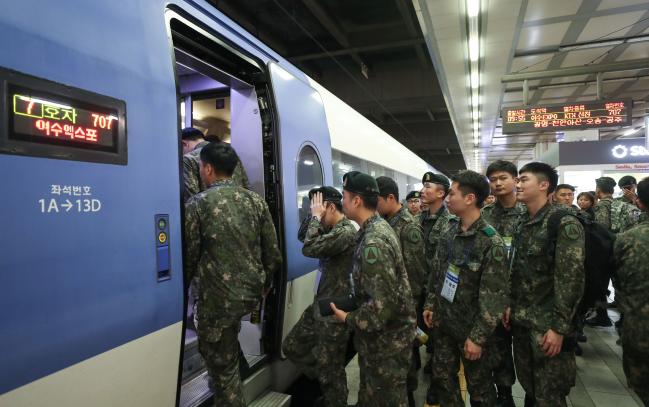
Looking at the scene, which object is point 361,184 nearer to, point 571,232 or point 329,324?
point 329,324

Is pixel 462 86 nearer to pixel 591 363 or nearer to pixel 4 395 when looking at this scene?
pixel 591 363

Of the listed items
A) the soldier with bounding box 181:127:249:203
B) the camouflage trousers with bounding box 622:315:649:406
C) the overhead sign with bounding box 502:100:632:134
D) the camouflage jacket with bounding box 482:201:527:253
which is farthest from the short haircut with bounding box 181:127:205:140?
the overhead sign with bounding box 502:100:632:134

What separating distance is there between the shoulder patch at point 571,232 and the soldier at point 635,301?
0.35 metres

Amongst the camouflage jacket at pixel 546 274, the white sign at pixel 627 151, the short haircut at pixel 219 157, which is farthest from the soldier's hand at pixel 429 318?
the white sign at pixel 627 151

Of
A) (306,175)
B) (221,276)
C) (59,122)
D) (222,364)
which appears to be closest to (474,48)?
(306,175)

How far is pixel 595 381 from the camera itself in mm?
3600

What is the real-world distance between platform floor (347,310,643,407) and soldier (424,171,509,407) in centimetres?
84

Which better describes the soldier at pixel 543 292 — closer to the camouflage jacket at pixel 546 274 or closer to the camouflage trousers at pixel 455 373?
the camouflage jacket at pixel 546 274

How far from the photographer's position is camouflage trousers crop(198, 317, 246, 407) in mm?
2209

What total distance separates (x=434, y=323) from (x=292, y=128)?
1779 millimetres

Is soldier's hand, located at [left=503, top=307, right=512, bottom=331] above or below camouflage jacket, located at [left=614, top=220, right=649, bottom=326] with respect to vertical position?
below

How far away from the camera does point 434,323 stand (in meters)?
2.63

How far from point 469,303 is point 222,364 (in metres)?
1.49

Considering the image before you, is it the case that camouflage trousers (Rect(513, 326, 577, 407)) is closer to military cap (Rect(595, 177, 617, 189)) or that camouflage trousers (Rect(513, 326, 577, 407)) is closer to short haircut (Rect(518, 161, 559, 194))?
short haircut (Rect(518, 161, 559, 194))
